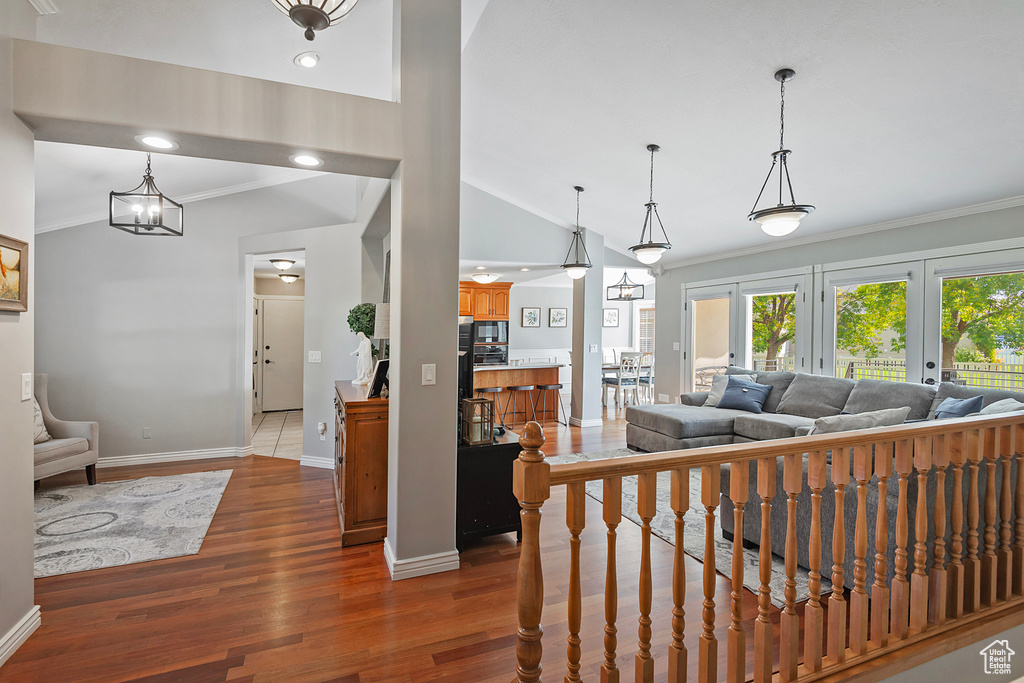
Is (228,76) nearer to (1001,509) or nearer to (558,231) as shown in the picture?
(1001,509)

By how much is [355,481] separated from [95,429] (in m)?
2.85

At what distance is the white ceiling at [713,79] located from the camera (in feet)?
8.84

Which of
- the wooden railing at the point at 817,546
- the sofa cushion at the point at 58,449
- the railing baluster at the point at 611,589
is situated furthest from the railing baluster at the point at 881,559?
the sofa cushion at the point at 58,449

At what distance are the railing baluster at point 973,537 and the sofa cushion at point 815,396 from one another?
2.92 metres

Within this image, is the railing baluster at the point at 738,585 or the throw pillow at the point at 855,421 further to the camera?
the throw pillow at the point at 855,421

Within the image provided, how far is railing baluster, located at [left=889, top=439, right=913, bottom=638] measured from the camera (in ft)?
6.01

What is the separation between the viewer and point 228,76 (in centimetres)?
227

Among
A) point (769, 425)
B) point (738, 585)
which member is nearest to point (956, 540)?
point (738, 585)

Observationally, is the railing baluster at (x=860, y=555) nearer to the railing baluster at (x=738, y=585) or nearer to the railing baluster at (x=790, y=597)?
the railing baluster at (x=790, y=597)

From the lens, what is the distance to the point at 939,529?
194 cm

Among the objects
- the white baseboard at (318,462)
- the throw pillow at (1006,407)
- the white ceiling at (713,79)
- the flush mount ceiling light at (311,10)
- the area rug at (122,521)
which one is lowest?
the area rug at (122,521)

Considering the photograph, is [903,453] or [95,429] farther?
[95,429]

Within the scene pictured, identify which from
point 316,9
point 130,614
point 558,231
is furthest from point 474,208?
point 130,614

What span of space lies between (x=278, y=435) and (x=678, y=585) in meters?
6.04
